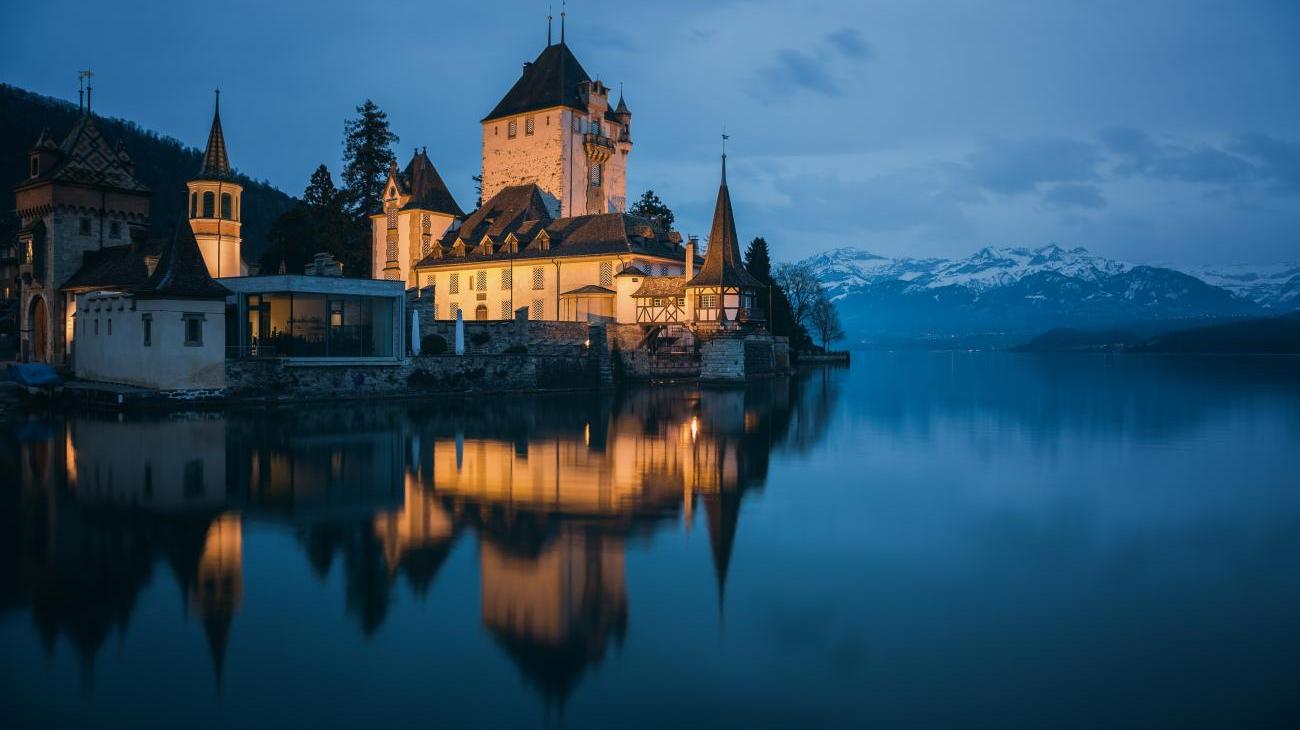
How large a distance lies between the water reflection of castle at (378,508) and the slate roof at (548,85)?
35.8 metres

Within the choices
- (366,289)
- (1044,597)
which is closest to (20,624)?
(1044,597)

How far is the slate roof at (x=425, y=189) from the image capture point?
192ft

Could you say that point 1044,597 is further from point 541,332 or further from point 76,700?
point 541,332

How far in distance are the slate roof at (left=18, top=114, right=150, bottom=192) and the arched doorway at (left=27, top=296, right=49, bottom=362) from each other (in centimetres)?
475

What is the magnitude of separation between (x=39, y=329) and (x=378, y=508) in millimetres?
32096

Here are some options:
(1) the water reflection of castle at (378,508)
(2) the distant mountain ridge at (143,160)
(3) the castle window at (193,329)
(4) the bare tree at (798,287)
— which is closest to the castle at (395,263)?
(3) the castle window at (193,329)

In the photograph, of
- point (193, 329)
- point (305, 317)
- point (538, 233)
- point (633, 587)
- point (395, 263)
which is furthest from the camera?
point (395, 263)

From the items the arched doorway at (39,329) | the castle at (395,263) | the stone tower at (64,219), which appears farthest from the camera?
the arched doorway at (39,329)

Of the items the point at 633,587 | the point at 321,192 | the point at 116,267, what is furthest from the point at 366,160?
the point at 633,587

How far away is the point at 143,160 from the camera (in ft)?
345

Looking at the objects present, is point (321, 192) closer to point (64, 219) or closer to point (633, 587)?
point (64, 219)

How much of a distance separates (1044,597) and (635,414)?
72.3ft

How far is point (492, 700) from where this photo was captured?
298 inches

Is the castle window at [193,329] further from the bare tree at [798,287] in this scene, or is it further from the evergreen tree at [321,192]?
the bare tree at [798,287]
